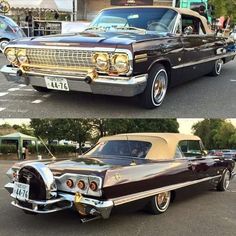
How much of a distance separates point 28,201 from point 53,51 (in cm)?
260

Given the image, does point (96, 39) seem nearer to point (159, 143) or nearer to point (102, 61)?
point (102, 61)

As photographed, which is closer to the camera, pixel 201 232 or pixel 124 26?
pixel 201 232

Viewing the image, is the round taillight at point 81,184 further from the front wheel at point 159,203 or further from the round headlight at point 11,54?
the round headlight at point 11,54

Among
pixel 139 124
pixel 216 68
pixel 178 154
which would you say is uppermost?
pixel 216 68

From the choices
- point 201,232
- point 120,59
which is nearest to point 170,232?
point 201,232

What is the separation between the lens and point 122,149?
568 cm

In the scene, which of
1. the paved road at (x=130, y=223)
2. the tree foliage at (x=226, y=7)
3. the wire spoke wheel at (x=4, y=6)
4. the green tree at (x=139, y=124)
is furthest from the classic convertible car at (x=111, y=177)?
the tree foliage at (x=226, y=7)

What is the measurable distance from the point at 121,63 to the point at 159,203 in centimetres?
203

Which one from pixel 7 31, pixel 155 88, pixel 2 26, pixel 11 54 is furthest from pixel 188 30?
pixel 2 26

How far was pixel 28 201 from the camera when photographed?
14.6 feet

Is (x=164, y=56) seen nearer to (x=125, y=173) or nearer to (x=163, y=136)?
(x=163, y=136)

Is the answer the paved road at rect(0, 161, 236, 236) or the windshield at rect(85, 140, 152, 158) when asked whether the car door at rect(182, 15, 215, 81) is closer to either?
the windshield at rect(85, 140, 152, 158)

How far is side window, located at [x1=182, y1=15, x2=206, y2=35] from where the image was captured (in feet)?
25.9

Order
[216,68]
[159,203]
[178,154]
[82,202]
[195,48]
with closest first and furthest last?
[82,202] < [159,203] < [178,154] < [195,48] < [216,68]
